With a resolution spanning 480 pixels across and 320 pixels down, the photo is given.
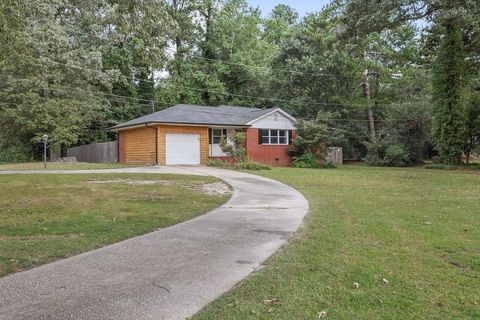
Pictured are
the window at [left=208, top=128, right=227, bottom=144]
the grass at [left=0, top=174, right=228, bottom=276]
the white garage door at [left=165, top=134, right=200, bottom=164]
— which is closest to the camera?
the grass at [left=0, top=174, right=228, bottom=276]

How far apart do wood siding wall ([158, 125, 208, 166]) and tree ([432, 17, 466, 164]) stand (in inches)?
500

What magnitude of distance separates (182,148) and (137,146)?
2928 millimetres

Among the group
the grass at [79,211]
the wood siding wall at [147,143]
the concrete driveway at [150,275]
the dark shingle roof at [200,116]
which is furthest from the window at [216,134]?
the concrete driveway at [150,275]

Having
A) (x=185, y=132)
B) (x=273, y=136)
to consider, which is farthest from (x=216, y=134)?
(x=273, y=136)

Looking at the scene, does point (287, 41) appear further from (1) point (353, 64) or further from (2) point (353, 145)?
(2) point (353, 145)

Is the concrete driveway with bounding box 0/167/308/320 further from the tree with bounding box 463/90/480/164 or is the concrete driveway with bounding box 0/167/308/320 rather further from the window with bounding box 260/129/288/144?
the tree with bounding box 463/90/480/164

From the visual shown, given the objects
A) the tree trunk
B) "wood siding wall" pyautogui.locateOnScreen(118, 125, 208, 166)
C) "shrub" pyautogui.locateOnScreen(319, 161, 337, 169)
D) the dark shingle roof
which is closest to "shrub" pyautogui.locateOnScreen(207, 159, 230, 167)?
"wood siding wall" pyautogui.locateOnScreen(118, 125, 208, 166)

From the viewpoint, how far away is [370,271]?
423 cm

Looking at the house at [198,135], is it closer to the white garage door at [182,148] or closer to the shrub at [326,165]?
the white garage door at [182,148]

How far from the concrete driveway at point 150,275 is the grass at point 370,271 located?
12.3 inches

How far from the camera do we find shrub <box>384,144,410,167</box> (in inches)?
982

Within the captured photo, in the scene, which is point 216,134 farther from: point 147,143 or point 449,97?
point 449,97

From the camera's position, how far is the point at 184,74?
33.3 metres

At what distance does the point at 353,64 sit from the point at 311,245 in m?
27.2
